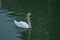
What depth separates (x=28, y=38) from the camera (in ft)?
44.2

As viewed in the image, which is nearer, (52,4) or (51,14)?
(51,14)

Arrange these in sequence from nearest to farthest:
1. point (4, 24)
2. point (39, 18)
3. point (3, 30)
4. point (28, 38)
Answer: point (28, 38) < point (3, 30) < point (4, 24) < point (39, 18)

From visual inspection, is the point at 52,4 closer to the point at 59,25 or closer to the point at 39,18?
the point at 39,18

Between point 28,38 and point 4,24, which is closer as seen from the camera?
point 28,38

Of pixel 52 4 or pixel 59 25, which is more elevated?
pixel 52 4

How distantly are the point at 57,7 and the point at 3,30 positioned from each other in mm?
8621

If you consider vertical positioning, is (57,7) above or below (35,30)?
above

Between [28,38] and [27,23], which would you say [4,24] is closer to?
[27,23]

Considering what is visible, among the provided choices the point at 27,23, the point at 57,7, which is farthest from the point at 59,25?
the point at 57,7

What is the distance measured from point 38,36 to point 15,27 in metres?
1.91

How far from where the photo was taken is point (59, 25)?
15.9m

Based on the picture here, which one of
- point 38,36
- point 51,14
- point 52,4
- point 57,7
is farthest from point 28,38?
point 52,4

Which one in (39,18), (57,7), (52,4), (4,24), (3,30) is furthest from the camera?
(52,4)

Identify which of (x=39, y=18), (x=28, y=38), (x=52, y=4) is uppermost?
(x=52, y=4)
